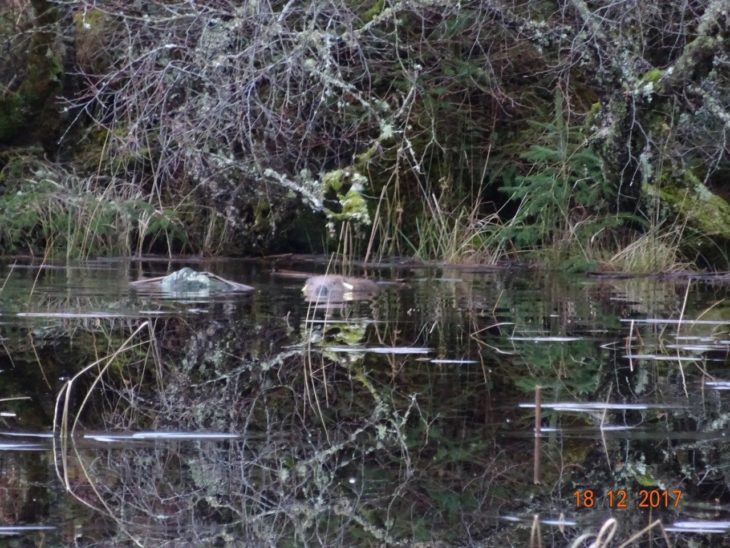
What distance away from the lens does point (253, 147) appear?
38.1ft

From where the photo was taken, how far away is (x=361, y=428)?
4227 mm

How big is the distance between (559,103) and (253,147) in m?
2.87

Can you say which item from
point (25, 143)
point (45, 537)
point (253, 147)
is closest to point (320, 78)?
point (253, 147)

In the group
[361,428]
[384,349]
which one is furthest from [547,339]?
[361,428]

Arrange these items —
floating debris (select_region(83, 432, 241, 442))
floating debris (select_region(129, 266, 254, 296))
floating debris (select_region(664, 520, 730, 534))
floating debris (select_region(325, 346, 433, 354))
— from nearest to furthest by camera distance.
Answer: floating debris (select_region(664, 520, 730, 534)), floating debris (select_region(83, 432, 241, 442)), floating debris (select_region(325, 346, 433, 354)), floating debris (select_region(129, 266, 254, 296))

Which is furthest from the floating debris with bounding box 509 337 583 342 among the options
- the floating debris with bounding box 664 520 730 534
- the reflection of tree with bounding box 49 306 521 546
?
the floating debris with bounding box 664 520 730 534

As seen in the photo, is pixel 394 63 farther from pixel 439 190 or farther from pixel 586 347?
pixel 586 347

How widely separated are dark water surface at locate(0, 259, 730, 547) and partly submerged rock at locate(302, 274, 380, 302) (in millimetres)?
1191

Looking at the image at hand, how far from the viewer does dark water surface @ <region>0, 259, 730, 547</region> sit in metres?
3.15

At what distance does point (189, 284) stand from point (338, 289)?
3.33ft
